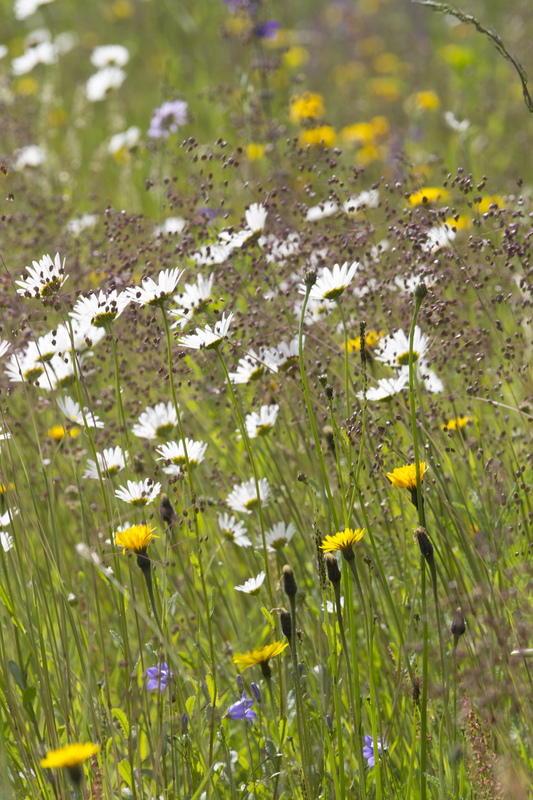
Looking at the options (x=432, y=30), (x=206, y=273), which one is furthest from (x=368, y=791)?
(x=432, y=30)

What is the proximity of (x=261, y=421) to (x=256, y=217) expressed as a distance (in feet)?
1.47

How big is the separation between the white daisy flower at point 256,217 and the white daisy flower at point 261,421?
405mm

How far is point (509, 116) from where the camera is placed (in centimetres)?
472

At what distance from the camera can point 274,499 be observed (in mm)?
1678

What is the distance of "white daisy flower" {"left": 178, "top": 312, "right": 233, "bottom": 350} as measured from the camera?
1.13 meters

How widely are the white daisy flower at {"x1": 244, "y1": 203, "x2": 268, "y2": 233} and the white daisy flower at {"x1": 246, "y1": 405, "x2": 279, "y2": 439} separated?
41 cm

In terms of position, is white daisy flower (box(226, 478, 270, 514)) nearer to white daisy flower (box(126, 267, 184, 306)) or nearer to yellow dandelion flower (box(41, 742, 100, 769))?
white daisy flower (box(126, 267, 184, 306))

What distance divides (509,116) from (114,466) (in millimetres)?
4232

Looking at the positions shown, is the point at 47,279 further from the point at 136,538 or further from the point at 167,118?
the point at 167,118

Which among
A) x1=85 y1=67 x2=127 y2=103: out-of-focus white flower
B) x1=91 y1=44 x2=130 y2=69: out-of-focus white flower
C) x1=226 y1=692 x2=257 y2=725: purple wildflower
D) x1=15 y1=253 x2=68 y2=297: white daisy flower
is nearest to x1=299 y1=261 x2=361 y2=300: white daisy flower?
x1=15 y1=253 x2=68 y2=297: white daisy flower

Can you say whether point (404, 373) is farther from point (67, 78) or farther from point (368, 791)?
point (67, 78)

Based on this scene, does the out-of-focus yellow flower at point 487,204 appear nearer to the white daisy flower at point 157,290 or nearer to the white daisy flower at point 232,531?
the white daisy flower at point 157,290

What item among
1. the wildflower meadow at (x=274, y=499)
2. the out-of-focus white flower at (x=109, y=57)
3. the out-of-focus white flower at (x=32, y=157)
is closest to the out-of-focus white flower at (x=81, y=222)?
the wildflower meadow at (x=274, y=499)

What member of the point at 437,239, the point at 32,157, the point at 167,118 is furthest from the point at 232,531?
the point at 32,157
